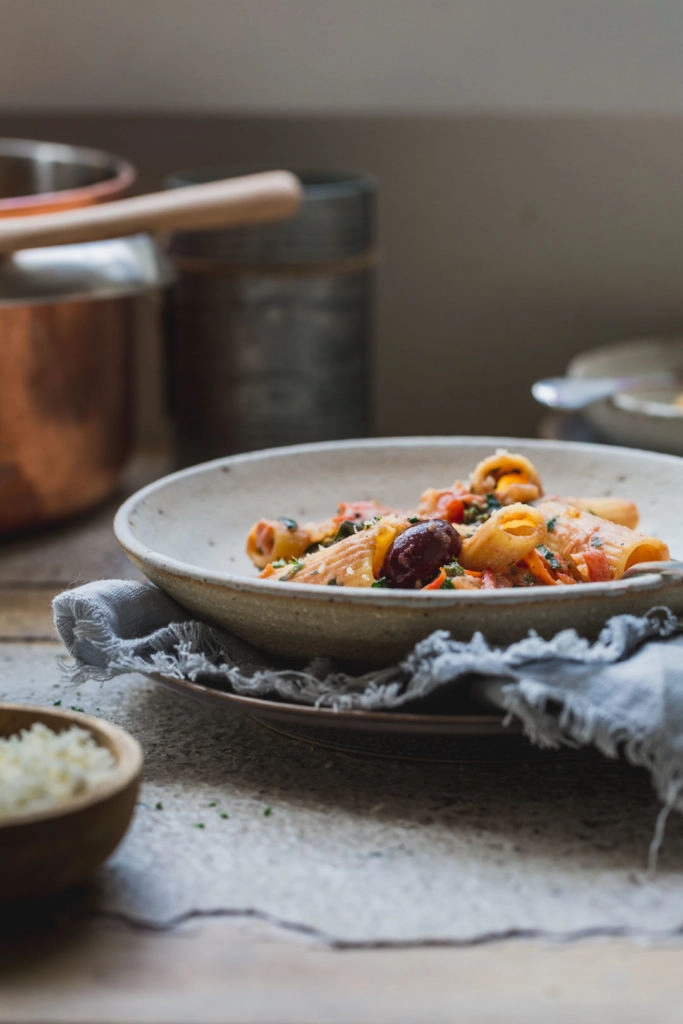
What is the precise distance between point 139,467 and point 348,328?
1.11 ft

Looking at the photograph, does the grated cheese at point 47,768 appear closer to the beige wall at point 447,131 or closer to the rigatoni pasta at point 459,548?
the rigatoni pasta at point 459,548

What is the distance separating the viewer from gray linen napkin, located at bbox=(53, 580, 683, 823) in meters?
0.74

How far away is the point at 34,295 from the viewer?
1.27 metres

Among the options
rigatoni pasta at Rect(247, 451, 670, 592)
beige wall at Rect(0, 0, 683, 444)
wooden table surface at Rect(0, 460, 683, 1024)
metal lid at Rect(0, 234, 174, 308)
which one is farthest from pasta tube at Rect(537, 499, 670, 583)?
beige wall at Rect(0, 0, 683, 444)

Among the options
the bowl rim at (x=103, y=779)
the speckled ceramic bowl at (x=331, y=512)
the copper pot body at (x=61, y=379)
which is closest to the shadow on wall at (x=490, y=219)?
the copper pot body at (x=61, y=379)

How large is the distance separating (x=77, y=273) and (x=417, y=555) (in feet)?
1.88

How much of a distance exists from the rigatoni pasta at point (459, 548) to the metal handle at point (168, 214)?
1.34 ft

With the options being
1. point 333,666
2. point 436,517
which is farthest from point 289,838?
point 436,517

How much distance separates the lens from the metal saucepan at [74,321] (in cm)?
126

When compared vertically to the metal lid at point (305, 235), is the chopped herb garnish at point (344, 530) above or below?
below

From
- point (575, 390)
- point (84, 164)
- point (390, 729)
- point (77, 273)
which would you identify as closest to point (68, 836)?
point (390, 729)

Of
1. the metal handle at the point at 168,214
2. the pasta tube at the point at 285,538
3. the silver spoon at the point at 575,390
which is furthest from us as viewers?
the silver spoon at the point at 575,390

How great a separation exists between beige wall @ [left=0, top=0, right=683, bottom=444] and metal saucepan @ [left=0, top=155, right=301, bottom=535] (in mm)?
289

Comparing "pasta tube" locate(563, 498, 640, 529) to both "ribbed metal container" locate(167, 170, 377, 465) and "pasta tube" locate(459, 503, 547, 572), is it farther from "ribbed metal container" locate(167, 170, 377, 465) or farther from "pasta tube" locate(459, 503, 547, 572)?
"ribbed metal container" locate(167, 170, 377, 465)
